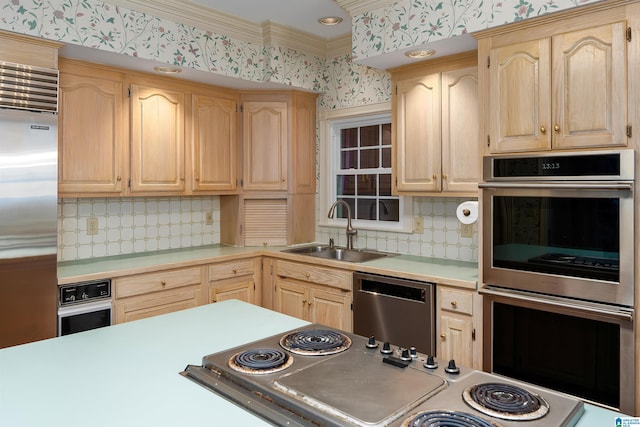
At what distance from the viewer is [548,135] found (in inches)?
93.5

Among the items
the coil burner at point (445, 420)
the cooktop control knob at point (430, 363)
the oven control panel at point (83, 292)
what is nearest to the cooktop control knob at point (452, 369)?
the cooktop control knob at point (430, 363)

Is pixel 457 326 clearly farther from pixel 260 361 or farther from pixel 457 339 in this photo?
pixel 260 361

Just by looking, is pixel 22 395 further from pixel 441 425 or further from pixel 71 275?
pixel 71 275

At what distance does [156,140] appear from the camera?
357 centimetres

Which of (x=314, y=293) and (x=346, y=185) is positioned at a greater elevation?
(x=346, y=185)

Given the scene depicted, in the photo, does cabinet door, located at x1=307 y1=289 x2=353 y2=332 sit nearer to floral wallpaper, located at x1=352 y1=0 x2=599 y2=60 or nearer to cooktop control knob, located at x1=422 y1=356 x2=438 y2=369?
floral wallpaper, located at x1=352 y1=0 x2=599 y2=60

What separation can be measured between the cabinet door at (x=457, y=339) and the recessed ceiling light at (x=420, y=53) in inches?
66.0

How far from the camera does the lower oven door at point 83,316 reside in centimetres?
283

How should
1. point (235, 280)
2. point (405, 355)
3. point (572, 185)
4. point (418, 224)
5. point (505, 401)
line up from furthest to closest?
point (235, 280) → point (418, 224) → point (572, 185) → point (405, 355) → point (505, 401)

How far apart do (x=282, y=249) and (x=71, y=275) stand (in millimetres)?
1676

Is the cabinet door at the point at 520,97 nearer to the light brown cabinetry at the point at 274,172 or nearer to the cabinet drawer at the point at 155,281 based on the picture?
the light brown cabinetry at the point at 274,172

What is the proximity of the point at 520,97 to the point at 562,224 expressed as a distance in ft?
2.32

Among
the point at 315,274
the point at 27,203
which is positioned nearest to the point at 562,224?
the point at 315,274

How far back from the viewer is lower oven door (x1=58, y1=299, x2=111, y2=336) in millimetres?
2826
